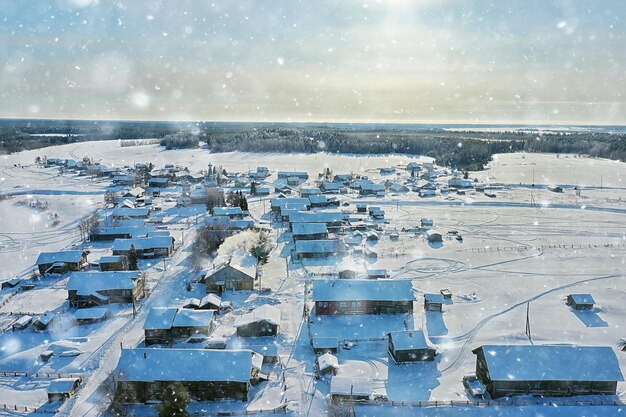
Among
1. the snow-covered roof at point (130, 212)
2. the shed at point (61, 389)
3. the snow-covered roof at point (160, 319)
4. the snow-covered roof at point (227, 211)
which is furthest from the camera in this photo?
the snow-covered roof at point (130, 212)

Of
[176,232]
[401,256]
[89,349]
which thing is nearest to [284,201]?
[176,232]

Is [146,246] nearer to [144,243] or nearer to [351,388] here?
[144,243]

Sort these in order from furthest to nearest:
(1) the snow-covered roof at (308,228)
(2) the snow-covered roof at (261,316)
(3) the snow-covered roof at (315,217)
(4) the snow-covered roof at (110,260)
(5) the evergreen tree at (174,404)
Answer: (3) the snow-covered roof at (315,217) < (1) the snow-covered roof at (308,228) < (4) the snow-covered roof at (110,260) < (2) the snow-covered roof at (261,316) < (5) the evergreen tree at (174,404)

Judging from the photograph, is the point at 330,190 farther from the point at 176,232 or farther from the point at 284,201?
the point at 176,232

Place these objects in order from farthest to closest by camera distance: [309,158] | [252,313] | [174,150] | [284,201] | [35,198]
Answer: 1. [174,150]
2. [309,158]
3. [35,198]
4. [284,201]
5. [252,313]

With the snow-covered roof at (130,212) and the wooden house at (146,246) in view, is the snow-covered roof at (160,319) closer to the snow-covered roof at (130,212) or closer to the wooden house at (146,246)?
the wooden house at (146,246)

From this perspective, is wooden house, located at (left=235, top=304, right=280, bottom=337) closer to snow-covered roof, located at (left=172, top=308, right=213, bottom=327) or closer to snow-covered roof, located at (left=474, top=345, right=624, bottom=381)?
snow-covered roof, located at (left=172, top=308, right=213, bottom=327)

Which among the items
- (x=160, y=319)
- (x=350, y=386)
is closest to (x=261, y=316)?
(x=160, y=319)

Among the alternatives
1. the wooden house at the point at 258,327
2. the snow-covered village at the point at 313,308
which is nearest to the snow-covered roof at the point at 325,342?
the snow-covered village at the point at 313,308
